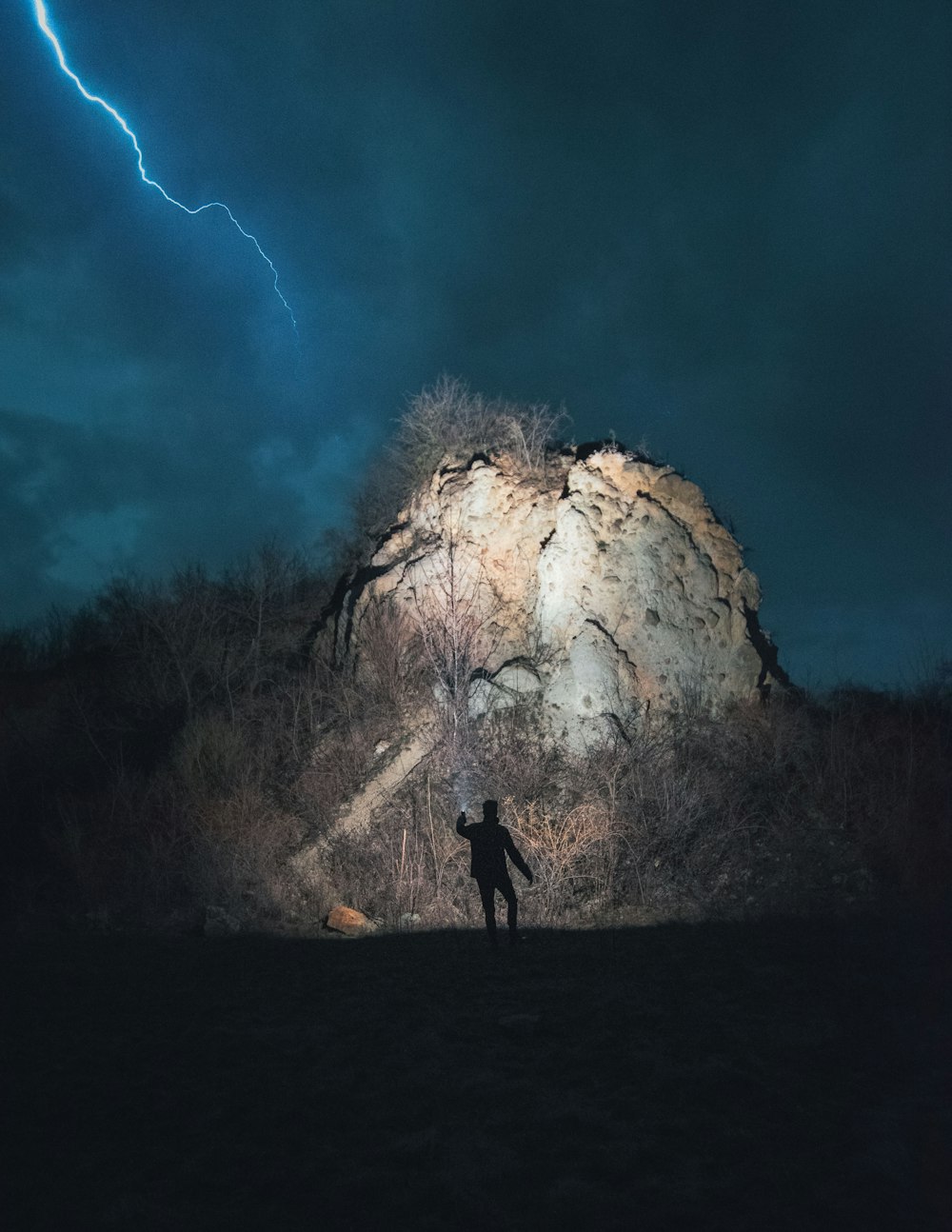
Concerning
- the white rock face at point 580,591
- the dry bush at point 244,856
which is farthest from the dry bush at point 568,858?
the dry bush at point 244,856

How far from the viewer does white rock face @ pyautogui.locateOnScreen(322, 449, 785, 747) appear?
17.6 m

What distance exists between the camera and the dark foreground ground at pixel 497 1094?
4000 mm

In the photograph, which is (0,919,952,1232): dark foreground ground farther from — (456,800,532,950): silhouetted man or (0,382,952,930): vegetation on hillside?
(0,382,952,930): vegetation on hillside

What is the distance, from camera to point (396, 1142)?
15.6ft

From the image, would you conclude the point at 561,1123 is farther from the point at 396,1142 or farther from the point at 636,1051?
the point at 636,1051

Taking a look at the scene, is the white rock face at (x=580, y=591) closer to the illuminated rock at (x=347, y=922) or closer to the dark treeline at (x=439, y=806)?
the dark treeline at (x=439, y=806)

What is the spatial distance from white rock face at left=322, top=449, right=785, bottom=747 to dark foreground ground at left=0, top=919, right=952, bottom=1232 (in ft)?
26.2

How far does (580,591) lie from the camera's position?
61.1 feet

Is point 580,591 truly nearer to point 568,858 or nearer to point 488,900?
point 568,858

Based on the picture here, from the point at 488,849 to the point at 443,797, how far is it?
6.13m

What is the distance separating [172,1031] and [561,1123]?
3.91 meters

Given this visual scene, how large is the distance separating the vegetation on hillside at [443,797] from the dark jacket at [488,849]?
3202mm

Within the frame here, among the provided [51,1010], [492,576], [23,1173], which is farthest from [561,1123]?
[492,576]

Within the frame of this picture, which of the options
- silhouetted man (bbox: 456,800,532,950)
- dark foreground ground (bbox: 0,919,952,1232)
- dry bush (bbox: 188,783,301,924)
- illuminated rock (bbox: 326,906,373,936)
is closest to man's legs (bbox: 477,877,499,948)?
silhouetted man (bbox: 456,800,532,950)
